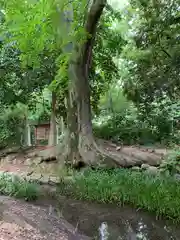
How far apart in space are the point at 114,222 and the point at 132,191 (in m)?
0.62

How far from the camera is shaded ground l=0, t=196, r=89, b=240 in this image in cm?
281

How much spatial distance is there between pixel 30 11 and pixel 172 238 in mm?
3372

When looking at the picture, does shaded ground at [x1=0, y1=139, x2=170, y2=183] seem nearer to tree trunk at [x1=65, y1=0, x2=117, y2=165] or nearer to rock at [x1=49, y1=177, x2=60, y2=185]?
rock at [x1=49, y1=177, x2=60, y2=185]

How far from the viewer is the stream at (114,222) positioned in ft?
10.9

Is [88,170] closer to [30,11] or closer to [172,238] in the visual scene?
[172,238]

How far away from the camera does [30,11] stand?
367 centimetres

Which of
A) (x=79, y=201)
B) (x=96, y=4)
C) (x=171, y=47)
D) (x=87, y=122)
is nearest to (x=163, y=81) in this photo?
(x=171, y=47)

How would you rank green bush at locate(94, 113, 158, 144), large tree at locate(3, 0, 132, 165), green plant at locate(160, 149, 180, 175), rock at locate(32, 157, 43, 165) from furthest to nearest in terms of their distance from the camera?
green bush at locate(94, 113, 158, 144) → rock at locate(32, 157, 43, 165) → large tree at locate(3, 0, 132, 165) → green plant at locate(160, 149, 180, 175)

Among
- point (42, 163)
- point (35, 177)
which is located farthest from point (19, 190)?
point (42, 163)

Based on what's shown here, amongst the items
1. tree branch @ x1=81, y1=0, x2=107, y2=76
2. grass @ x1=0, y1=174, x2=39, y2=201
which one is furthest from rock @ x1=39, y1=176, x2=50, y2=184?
tree branch @ x1=81, y1=0, x2=107, y2=76

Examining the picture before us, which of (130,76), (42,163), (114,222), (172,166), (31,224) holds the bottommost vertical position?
(114,222)

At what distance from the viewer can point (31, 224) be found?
125 inches

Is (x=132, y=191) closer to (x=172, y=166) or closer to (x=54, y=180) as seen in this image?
(x=172, y=166)

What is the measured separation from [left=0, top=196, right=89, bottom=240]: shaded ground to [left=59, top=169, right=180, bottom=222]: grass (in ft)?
2.64
